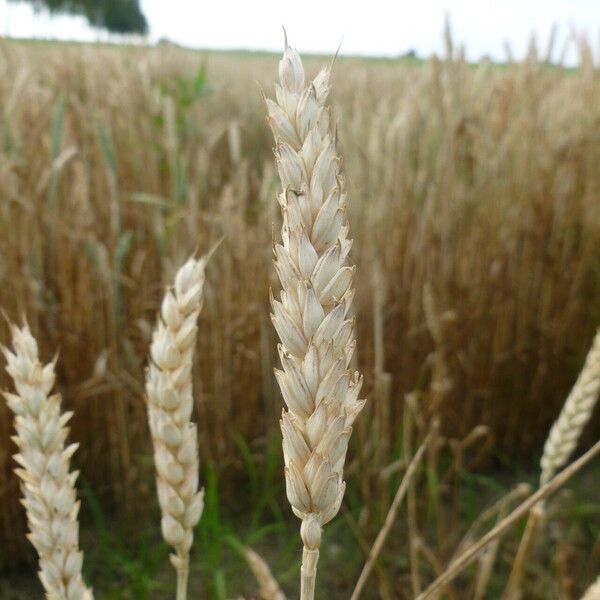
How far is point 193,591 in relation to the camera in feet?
5.02

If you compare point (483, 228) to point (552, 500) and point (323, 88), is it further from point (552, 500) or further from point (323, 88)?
point (323, 88)

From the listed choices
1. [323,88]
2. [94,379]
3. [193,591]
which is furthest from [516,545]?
[323,88]

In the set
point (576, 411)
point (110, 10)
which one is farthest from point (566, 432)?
point (110, 10)

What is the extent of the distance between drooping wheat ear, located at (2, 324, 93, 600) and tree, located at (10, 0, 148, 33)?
26307mm

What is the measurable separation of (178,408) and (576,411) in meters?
0.50

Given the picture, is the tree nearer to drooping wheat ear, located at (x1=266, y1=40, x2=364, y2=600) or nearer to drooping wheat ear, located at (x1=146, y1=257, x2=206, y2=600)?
drooping wheat ear, located at (x1=146, y1=257, x2=206, y2=600)

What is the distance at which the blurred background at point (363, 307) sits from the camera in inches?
57.4

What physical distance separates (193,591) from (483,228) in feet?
3.68

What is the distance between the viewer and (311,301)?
11.1 inches

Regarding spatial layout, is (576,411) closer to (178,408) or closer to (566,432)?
(566,432)

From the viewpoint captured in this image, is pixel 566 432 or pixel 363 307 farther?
pixel 363 307

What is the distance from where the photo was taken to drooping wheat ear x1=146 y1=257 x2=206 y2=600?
16.9 inches

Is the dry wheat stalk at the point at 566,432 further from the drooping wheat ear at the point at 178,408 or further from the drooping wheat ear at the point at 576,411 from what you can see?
the drooping wheat ear at the point at 178,408

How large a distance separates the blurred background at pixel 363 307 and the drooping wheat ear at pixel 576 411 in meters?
0.42
